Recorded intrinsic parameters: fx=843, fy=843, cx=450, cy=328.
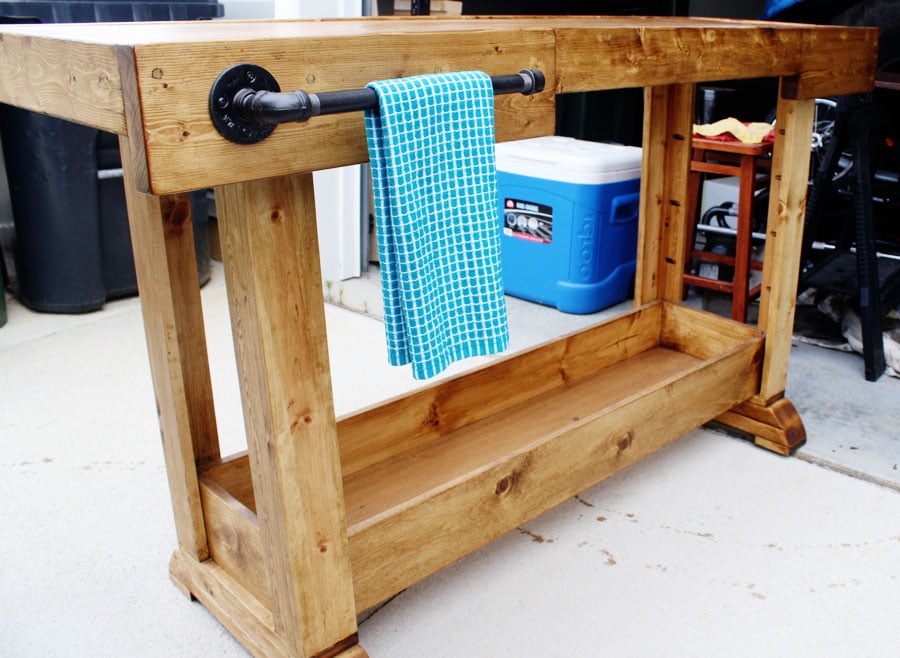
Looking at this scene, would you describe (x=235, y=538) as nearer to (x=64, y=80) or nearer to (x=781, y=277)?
(x=64, y=80)

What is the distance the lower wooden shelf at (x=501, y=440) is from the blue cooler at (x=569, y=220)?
0.63 meters

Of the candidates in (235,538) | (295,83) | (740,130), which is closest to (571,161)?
(740,130)

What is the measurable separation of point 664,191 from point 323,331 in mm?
1427

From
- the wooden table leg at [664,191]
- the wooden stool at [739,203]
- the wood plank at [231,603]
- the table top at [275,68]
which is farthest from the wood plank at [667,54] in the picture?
the wood plank at [231,603]

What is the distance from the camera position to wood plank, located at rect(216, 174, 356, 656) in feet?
3.66

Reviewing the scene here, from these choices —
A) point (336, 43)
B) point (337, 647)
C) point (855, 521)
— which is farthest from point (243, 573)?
point (855, 521)

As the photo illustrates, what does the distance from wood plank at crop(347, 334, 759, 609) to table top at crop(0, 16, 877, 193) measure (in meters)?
0.61

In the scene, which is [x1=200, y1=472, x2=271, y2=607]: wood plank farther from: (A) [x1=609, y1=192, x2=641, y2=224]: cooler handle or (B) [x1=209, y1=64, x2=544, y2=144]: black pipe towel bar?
(A) [x1=609, y1=192, x2=641, y2=224]: cooler handle

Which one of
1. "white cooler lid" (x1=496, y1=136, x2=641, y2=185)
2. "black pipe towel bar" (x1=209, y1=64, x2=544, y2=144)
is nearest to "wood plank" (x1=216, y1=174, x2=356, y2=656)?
"black pipe towel bar" (x1=209, y1=64, x2=544, y2=144)

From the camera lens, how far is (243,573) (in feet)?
4.96

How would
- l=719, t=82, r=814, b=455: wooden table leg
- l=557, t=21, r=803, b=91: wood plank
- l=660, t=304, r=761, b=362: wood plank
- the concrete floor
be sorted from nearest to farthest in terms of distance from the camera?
l=557, t=21, r=803, b=91: wood plank → the concrete floor → l=719, t=82, r=814, b=455: wooden table leg → l=660, t=304, r=761, b=362: wood plank

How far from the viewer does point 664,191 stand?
2.34 meters

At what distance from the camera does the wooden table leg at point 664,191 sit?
225 cm

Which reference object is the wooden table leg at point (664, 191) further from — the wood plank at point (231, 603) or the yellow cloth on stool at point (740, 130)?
the wood plank at point (231, 603)
